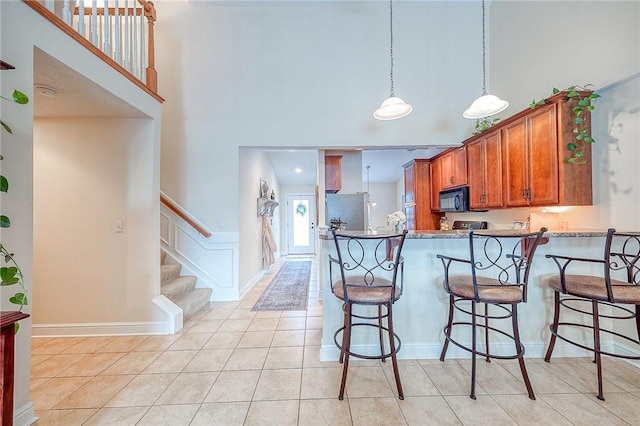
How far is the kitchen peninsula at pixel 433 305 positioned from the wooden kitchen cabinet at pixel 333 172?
254 cm

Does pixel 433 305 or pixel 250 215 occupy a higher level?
pixel 250 215

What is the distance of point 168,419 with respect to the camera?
62.8 inches

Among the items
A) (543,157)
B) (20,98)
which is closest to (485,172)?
(543,157)

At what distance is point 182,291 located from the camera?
3.37 meters

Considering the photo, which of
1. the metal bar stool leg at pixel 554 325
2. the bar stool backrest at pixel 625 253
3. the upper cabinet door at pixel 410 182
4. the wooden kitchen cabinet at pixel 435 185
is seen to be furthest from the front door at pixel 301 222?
the bar stool backrest at pixel 625 253

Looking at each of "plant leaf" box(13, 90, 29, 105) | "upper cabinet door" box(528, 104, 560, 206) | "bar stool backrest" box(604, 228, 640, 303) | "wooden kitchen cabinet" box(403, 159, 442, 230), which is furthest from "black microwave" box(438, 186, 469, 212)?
"plant leaf" box(13, 90, 29, 105)

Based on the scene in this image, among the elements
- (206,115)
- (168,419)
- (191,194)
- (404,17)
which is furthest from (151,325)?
(404,17)

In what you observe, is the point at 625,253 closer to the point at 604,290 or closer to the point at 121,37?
the point at 604,290

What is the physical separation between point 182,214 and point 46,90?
6.28ft

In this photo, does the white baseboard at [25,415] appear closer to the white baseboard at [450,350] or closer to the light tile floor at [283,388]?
the light tile floor at [283,388]

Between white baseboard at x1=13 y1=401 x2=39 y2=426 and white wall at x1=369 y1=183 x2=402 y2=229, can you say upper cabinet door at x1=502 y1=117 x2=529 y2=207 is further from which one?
white wall at x1=369 y1=183 x2=402 y2=229

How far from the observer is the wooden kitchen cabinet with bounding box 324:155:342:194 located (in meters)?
4.70

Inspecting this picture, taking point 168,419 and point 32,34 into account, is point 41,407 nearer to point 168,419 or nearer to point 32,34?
point 168,419

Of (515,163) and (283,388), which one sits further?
(515,163)
